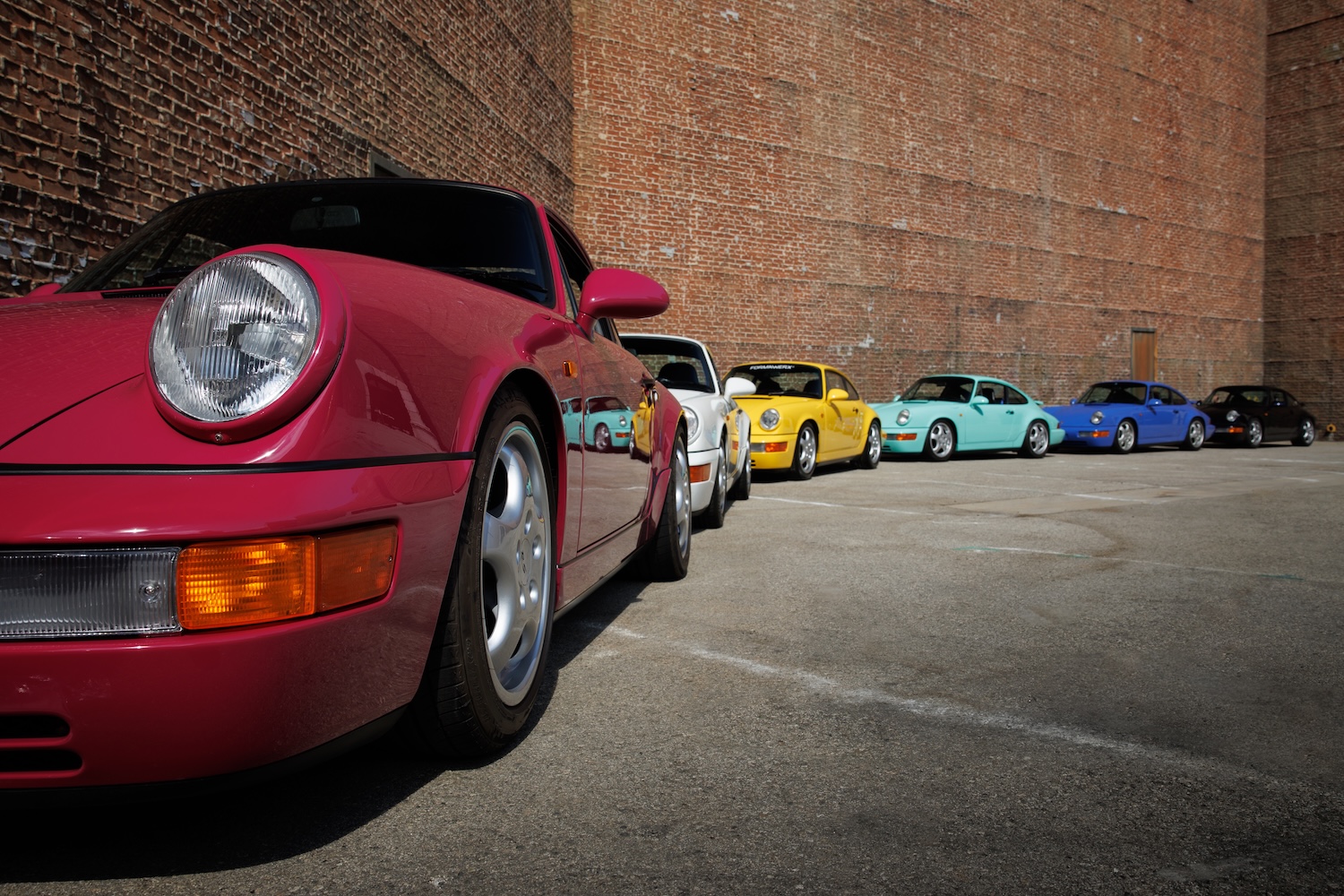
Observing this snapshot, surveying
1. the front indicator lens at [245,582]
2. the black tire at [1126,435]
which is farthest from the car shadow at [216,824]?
the black tire at [1126,435]

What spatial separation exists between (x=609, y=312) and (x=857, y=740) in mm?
1605

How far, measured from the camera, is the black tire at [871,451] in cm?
1333

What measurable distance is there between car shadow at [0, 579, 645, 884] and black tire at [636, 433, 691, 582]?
2.26 metres

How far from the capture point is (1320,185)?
26.0 meters

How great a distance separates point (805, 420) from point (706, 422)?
471 cm

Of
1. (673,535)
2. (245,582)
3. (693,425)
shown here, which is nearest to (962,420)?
(693,425)

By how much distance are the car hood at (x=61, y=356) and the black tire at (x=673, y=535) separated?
108 inches

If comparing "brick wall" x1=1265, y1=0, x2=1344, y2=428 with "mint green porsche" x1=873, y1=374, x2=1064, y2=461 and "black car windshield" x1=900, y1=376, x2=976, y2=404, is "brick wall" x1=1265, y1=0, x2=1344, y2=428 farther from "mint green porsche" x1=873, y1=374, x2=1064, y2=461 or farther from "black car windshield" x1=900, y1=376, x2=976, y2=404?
"black car windshield" x1=900, y1=376, x2=976, y2=404

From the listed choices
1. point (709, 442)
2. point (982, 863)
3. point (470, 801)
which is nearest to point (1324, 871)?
point (982, 863)

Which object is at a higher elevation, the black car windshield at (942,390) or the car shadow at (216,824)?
the black car windshield at (942,390)

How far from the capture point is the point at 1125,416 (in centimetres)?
1697

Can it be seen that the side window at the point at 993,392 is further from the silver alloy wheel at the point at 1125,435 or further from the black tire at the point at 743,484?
the black tire at the point at 743,484

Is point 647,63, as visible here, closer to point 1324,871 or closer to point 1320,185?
point 1324,871

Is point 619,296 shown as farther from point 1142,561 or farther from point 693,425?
point 1142,561
